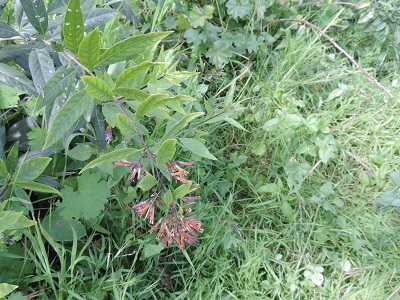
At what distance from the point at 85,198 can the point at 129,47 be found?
786 mm

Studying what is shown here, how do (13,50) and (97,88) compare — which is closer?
(97,88)

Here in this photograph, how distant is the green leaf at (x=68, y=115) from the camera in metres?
0.82

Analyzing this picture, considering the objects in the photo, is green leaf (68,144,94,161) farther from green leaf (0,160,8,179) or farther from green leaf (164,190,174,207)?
green leaf (164,190,174,207)

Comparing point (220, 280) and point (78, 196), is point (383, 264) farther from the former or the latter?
point (78, 196)

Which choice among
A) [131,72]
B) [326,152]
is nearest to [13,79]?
[131,72]

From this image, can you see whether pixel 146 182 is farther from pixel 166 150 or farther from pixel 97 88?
pixel 97 88

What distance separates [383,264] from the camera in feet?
5.93

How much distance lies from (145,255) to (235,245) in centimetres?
44

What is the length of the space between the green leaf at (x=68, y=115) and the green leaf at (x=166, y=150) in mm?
193

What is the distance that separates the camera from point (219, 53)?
2.06m

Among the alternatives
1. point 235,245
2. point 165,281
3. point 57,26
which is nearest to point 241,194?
point 235,245

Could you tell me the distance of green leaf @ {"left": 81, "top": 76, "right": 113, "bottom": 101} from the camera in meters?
0.77

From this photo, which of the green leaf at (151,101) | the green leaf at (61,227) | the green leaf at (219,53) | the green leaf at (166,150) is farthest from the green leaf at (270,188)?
the green leaf at (151,101)

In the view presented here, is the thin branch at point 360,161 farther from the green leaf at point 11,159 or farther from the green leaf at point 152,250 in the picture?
the green leaf at point 11,159
